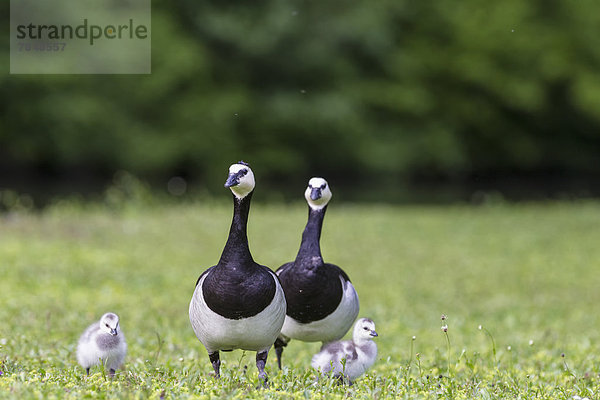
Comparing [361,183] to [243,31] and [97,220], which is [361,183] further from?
[97,220]

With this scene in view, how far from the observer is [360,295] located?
13859mm

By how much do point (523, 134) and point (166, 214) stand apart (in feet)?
114

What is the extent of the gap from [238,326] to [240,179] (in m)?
1.10

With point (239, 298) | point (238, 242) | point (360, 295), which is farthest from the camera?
point (360, 295)

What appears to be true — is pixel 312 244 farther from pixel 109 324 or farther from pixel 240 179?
pixel 109 324

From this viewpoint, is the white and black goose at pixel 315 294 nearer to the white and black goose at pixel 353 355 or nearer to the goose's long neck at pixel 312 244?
the goose's long neck at pixel 312 244

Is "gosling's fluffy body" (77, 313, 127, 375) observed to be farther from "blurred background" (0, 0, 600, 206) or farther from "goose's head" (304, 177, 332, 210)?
"blurred background" (0, 0, 600, 206)

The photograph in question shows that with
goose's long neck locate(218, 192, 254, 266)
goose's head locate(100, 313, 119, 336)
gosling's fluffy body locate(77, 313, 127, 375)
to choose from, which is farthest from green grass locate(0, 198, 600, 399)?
goose's long neck locate(218, 192, 254, 266)

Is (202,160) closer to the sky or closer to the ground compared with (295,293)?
closer to the sky

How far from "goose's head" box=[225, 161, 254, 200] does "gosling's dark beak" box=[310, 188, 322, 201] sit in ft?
2.79

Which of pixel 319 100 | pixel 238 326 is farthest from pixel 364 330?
pixel 319 100

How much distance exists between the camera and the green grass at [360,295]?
6.16m

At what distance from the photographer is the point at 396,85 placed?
1828 inches

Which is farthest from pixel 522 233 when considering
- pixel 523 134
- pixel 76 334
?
pixel 523 134
